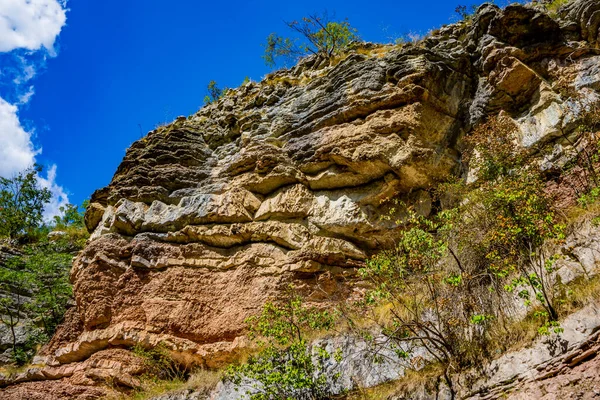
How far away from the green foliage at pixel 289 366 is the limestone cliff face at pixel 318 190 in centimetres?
158

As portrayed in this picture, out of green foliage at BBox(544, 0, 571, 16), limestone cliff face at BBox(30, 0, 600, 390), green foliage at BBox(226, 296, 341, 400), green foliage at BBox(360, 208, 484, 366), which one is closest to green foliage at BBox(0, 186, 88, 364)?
limestone cliff face at BBox(30, 0, 600, 390)

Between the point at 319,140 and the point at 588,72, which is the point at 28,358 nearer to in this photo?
the point at 319,140

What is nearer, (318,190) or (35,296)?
(318,190)

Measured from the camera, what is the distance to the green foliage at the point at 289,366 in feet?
24.2

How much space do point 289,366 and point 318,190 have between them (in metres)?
5.06

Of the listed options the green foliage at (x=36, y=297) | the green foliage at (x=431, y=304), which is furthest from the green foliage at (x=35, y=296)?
the green foliage at (x=431, y=304)

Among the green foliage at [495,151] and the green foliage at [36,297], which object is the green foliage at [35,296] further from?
the green foliage at [495,151]

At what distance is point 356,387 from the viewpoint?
7477 mm

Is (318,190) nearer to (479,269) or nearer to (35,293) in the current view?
(479,269)

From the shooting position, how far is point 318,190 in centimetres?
1147

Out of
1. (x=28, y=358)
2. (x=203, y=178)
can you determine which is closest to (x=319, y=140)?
(x=203, y=178)

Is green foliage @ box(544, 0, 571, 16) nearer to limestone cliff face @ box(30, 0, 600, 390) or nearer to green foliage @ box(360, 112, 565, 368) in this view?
limestone cliff face @ box(30, 0, 600, 390)

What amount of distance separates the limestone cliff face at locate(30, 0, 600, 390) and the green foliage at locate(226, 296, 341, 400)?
158 centimetres

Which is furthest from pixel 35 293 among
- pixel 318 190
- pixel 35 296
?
pixel 318 190
